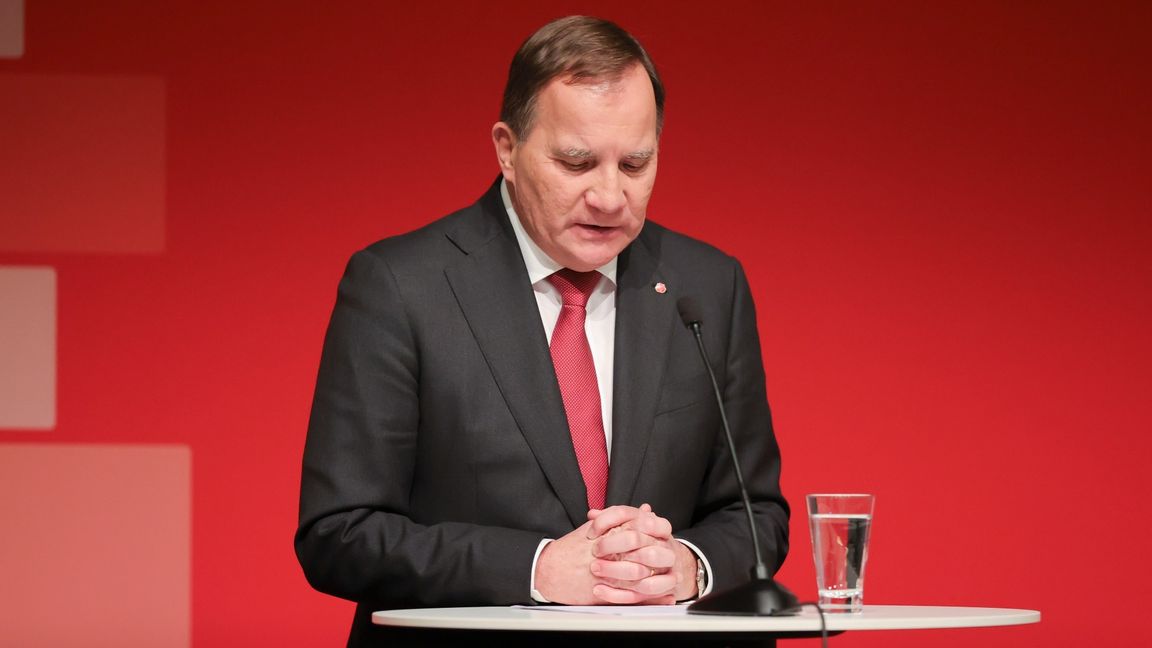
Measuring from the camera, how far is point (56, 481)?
330 centimetres

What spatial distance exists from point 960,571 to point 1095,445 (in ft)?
1.46

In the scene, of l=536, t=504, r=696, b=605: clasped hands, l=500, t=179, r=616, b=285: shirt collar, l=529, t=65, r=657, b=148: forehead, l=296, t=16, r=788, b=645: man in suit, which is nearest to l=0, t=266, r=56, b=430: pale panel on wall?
l=296, t=16, r=788, b=645: man in suit

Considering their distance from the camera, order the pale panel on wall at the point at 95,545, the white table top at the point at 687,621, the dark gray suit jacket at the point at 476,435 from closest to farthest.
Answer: the white table top at the point at 687,621 < the dark gray suit jacket at the point at 476,435 < the pale panel on wall at the point at 95,545

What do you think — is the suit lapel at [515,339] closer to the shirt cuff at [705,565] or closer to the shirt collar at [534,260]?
the shirt collar at [534,260]

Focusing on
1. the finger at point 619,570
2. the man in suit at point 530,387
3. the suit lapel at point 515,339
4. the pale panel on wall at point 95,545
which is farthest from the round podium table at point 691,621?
the pale panel on wall at point 95,545

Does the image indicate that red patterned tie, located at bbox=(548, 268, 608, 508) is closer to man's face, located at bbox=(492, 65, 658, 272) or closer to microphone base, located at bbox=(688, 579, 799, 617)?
man's face, located at bbox=(492, 65, 658, 272)

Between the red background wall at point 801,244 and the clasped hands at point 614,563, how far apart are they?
1.60m

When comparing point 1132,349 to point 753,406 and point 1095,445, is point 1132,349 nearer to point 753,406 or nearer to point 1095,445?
point 1095,445

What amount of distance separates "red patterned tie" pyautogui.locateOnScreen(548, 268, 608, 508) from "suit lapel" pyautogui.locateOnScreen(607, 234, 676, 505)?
0.03 meters

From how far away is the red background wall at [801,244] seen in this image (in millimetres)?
3342

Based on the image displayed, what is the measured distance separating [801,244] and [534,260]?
144 centimetres

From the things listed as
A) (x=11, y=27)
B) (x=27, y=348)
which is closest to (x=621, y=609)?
(x=27, y=348)

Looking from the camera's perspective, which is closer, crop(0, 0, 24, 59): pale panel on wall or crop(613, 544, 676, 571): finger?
crop(613, 544, 676, 571): finger

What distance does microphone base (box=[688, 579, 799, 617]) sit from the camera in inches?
59.9
